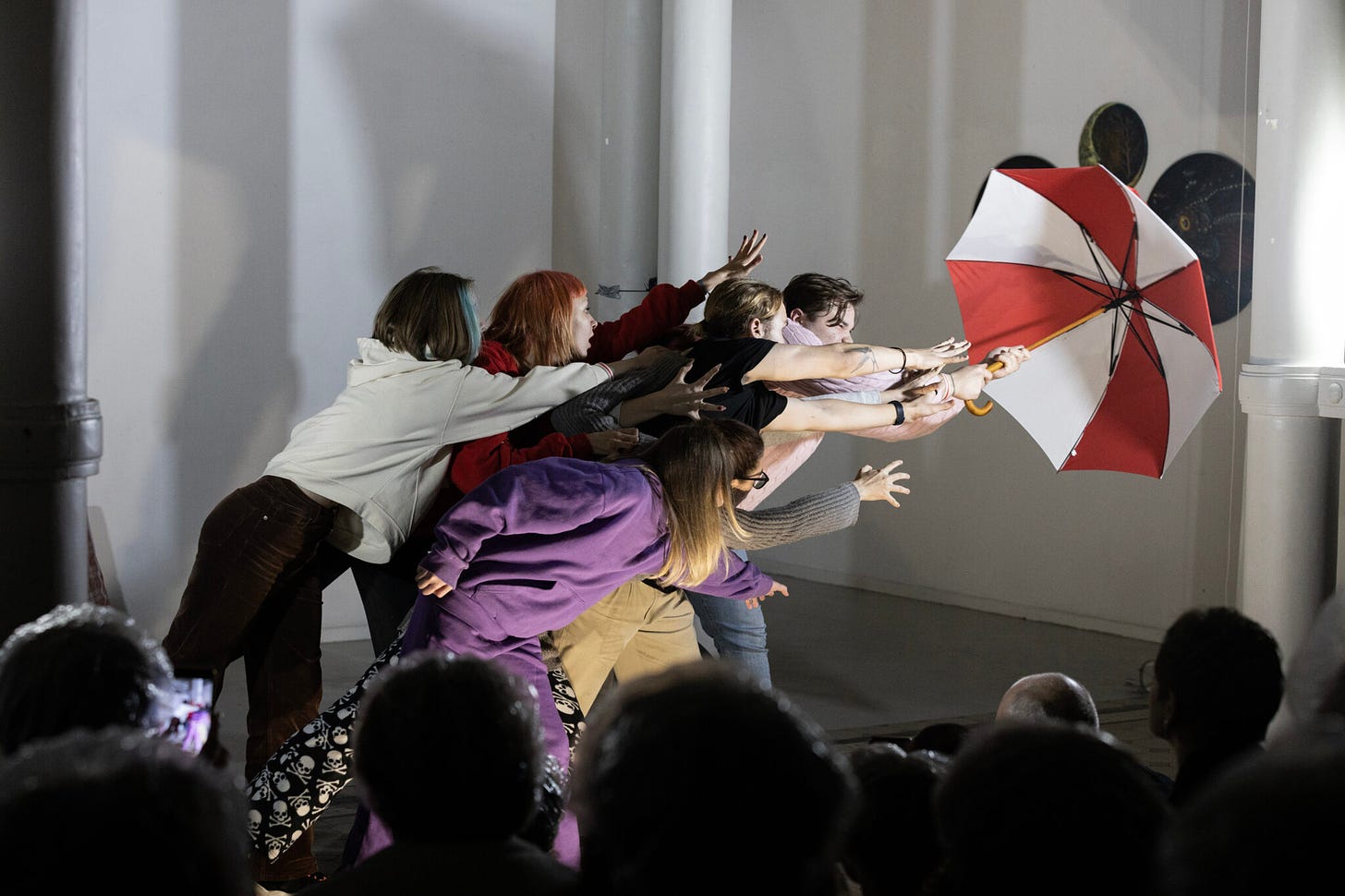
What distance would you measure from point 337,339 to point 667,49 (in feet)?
6.39

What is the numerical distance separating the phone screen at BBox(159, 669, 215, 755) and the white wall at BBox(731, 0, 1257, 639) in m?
5.36

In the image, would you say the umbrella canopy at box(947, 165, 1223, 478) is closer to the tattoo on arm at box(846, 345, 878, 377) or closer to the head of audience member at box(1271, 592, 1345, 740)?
the tattoo on arm at box(846, 345, 878, 377)

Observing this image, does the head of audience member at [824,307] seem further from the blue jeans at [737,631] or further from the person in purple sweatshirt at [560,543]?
the person in purple sweatshirt at [560,543]

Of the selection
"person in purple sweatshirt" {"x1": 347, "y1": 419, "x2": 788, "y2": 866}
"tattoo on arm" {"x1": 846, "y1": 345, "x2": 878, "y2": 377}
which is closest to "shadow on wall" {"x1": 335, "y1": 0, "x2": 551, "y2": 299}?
"tattoo on arm" {"x1": 846, "y1": 345, "x2": 878, "y2": 377}

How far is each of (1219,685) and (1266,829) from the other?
1067 millimetres

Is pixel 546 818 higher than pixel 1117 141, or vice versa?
pixel 1117 141

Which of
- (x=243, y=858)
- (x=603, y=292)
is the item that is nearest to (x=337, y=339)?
(x=603, y=292)

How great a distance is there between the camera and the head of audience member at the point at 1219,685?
1.69 m

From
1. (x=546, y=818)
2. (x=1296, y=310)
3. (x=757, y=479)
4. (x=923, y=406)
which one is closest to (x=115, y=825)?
(x=546, y=818)

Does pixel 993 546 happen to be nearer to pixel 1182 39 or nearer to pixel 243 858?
pixel 1182 39

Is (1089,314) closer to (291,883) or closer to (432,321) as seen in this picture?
(432,321)

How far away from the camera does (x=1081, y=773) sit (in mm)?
1025

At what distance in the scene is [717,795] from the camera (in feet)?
3.02

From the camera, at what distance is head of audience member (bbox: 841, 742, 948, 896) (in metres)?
1.33
